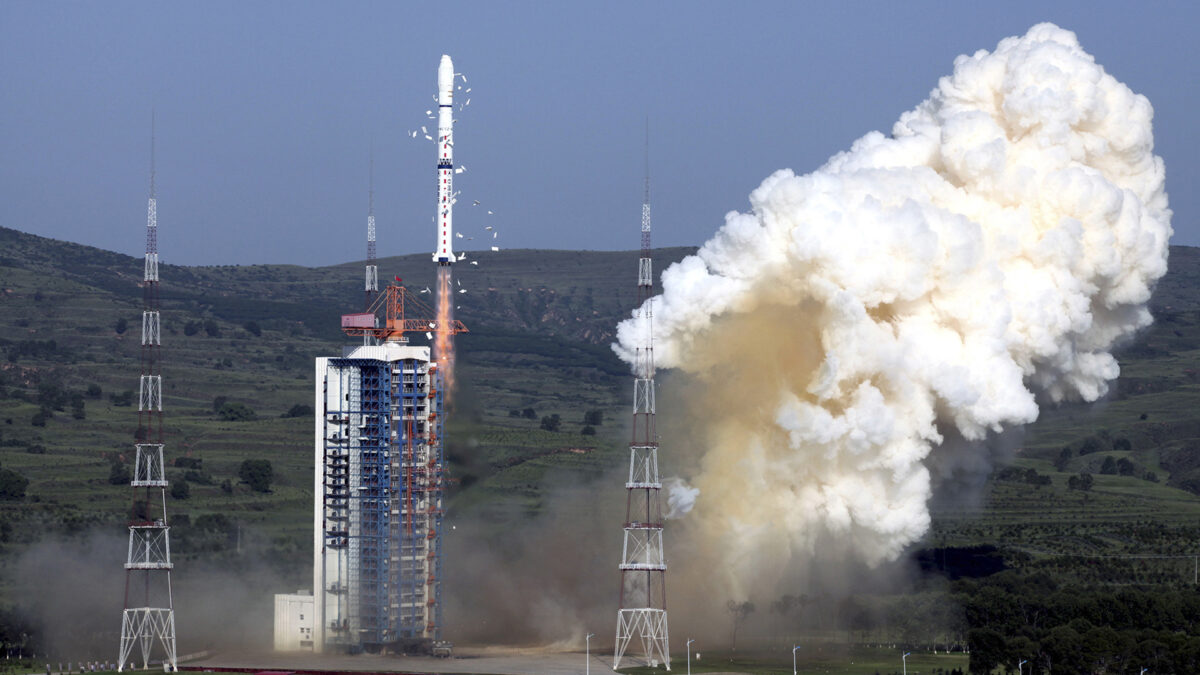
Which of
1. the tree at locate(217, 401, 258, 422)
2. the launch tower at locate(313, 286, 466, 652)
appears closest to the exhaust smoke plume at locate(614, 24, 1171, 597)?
the launch tower at locate(313, 286, 466, 652)

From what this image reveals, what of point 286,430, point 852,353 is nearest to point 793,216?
point 852,353

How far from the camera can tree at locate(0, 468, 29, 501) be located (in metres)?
146

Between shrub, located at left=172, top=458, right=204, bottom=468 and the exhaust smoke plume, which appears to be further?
shrub, located at left=172, top=458, right=204, bottom=468

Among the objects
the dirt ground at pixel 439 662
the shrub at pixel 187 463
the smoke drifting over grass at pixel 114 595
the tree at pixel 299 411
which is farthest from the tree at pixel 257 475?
the dirt ground at pixel 439 662

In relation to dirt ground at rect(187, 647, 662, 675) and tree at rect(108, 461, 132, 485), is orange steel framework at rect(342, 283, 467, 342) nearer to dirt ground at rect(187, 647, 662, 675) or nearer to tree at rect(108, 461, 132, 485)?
dirt ground at rect(187, 647, 662, 675)

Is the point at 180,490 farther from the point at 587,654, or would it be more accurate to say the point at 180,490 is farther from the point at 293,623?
the point at 587,654

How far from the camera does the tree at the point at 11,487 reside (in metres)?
146

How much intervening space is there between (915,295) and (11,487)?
80150mm

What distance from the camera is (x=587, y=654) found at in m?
94.1

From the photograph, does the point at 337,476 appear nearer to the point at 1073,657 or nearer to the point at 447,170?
the point at 447,170

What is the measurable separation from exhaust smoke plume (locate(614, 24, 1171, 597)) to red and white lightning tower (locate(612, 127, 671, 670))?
130 centimetres

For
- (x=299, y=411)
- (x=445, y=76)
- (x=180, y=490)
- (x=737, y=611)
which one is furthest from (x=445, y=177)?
(x=299, y=411)

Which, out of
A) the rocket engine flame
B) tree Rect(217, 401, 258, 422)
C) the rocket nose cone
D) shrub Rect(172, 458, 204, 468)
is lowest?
shrub Rect(172, 458, 204, 468)

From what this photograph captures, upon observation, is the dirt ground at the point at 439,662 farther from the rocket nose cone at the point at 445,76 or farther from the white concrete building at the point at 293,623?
the rocket nose cone at the point at 445,76
